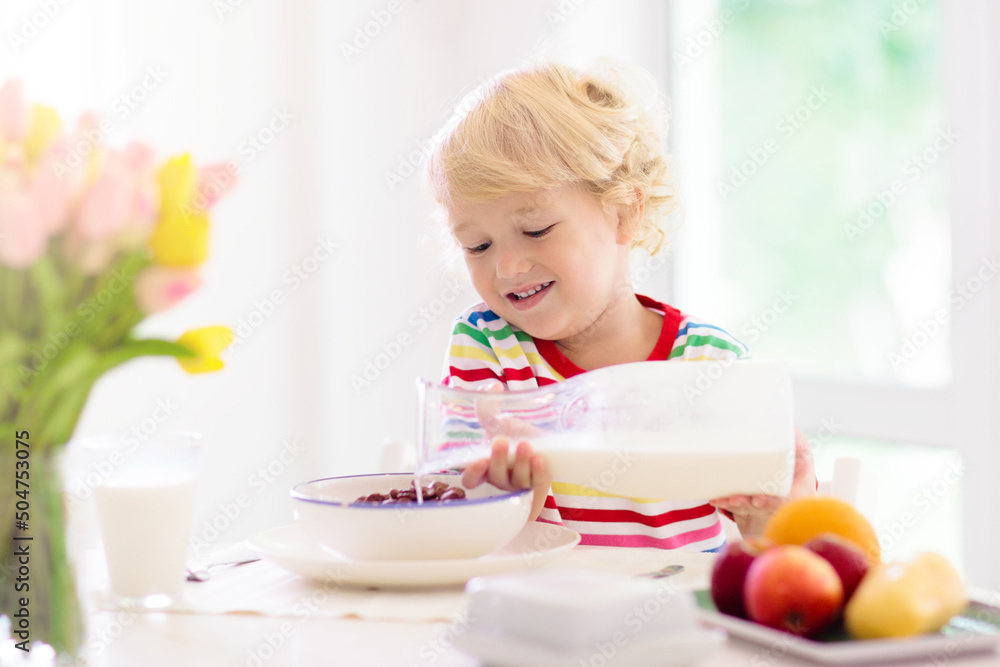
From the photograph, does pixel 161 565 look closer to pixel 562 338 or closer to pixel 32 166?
pixel 32 166

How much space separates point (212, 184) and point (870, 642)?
51cm

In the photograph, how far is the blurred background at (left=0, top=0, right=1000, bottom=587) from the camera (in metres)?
1.86

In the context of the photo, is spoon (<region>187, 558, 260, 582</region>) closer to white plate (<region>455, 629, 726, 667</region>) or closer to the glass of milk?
the glass of milk

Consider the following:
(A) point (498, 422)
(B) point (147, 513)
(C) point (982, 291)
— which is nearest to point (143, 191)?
(B) point (147, 513)

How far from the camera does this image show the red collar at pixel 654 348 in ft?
4.62

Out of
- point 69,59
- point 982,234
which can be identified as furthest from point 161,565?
point 69,59

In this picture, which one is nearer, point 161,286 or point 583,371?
point 161,286

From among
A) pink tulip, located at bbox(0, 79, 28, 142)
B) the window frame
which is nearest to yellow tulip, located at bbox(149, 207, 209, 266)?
pink tulip, located at bbox(0, 79, 28, 142)

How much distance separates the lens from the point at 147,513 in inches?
31.8

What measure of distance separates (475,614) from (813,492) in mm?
592

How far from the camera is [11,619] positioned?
682 mm

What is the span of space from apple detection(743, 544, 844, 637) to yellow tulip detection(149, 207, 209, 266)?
0.43 m

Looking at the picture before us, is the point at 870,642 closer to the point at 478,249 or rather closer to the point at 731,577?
the point at 731,577

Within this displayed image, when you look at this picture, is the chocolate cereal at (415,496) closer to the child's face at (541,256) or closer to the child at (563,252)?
the child at (563,252)
